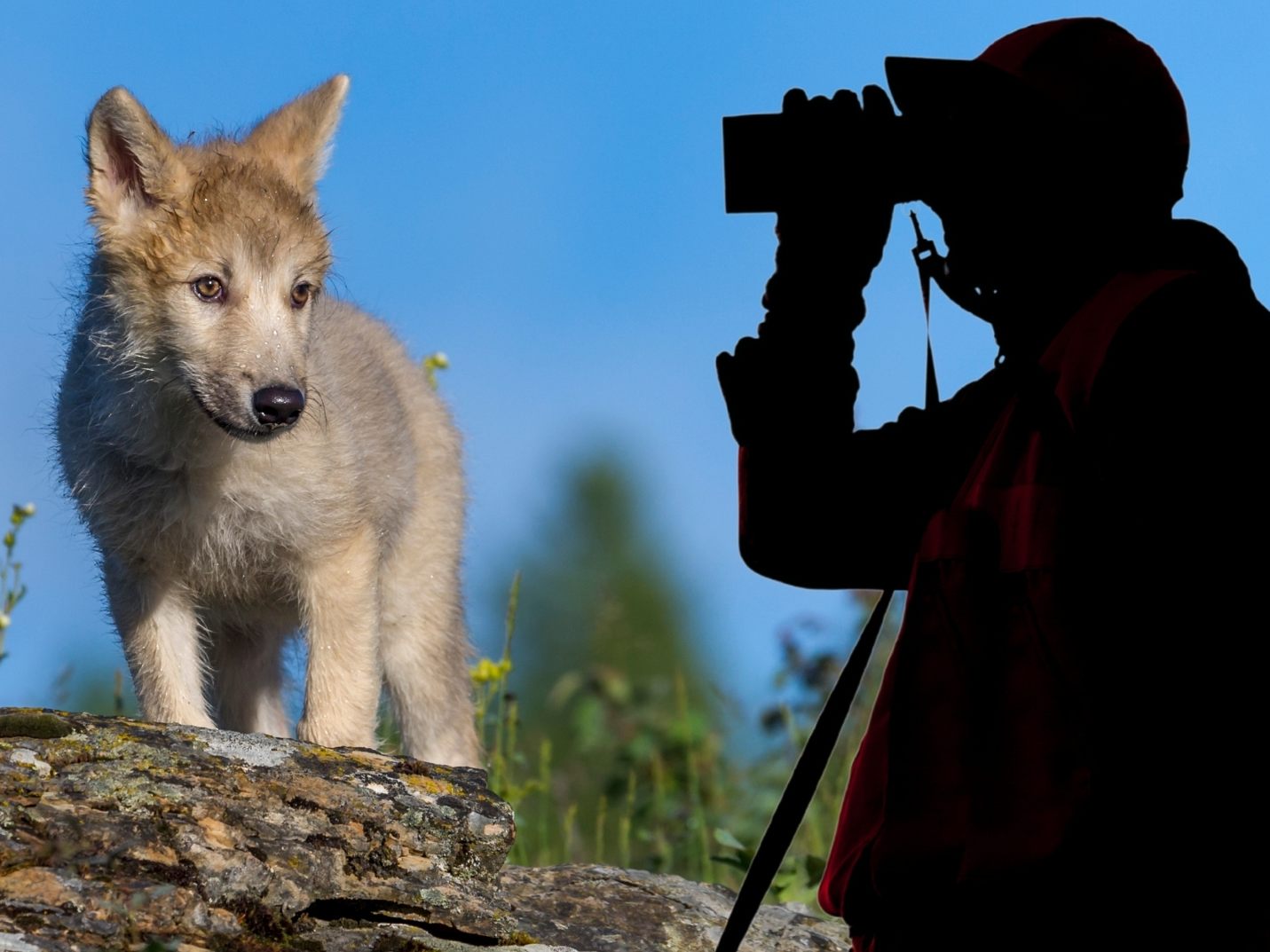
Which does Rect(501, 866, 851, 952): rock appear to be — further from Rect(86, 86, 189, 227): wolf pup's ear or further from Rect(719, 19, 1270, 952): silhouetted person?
Rect(86, 86, 189, 227): wolf pup's ear

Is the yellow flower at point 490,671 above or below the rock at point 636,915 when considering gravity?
above

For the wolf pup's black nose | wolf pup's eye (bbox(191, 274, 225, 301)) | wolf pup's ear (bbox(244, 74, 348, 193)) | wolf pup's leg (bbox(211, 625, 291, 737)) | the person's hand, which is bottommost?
wolf pup's leg (bbox(211, 625, 291, 737))

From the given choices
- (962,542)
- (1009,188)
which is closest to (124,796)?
(962,542)

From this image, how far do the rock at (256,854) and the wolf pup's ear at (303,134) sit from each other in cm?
252

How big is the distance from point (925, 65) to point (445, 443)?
4.10 m

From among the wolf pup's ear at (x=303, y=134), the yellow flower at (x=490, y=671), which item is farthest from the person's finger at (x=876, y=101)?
the yellow flower at (x=490, y=671)

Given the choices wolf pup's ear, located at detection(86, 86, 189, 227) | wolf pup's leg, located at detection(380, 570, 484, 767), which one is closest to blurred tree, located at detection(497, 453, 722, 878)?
wolf pup's leg, located at detection(380, 570, 484, 767)

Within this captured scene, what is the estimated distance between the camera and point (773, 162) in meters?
2.57

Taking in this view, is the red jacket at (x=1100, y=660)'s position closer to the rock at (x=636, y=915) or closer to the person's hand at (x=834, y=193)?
the person's hand at (x=834, y=193)

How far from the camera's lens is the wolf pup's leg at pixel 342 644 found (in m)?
4.90

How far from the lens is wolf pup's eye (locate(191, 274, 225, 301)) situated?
4.86m

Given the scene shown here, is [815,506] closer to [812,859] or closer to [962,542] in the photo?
[962,542]

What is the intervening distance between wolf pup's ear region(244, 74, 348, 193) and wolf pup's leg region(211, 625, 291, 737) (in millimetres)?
1719

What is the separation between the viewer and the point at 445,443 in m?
6.33
